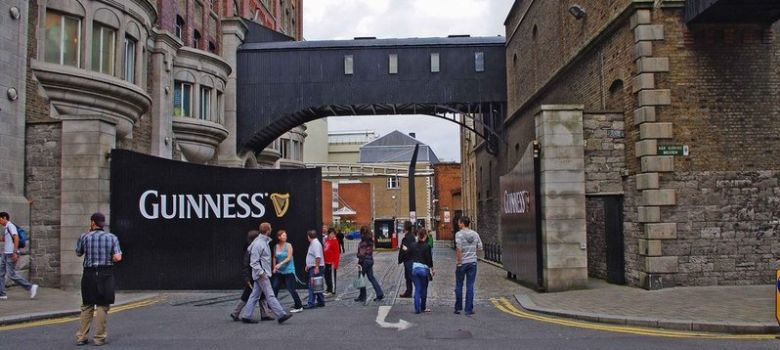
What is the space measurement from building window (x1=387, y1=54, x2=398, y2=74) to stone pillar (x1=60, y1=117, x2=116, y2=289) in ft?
58.0

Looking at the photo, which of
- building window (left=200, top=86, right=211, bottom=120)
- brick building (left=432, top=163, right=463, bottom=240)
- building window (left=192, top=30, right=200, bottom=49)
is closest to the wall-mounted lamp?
building window (left=200, top=86, right=211, bottom=120)

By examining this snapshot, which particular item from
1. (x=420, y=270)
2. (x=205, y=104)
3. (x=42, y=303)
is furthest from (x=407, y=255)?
(x=205, y=104)

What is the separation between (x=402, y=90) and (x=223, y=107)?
26.6 feet

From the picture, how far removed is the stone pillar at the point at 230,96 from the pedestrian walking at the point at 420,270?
66.0ft

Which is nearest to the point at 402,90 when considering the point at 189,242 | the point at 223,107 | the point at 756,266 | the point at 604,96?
the point at 223,107

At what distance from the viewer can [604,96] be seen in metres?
16.1

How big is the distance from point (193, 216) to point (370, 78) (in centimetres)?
1703

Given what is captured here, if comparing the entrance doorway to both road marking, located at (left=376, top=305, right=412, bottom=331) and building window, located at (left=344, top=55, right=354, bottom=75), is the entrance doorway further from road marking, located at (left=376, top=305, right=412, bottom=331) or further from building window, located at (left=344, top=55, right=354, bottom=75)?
building window, located at (left=344, top=55, right=354, bottom=75)

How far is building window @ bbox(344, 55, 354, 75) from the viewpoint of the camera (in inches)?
1212

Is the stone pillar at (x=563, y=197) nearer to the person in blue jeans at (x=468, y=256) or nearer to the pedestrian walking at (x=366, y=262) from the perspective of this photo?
the person in blue jeans at (x=468, y=256)

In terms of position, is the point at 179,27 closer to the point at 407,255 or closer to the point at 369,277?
the point at 369,277

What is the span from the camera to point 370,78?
3080 centimetres

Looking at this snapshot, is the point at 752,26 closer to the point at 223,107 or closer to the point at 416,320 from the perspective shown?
the point at 416,320

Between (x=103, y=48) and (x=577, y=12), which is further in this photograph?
(x=103, y=48)
